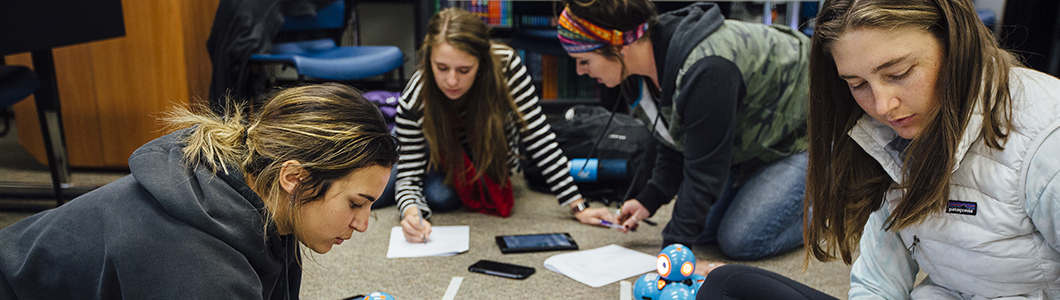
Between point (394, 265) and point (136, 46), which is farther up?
point (136, 46)

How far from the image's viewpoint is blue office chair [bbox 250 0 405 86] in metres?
2.57

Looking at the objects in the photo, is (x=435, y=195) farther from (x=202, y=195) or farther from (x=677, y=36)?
(x=202, y=195)

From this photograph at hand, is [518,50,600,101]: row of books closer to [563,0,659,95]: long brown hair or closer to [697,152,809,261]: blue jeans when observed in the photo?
[697,152,809,261]: blue jeans

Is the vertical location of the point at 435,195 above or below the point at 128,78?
below

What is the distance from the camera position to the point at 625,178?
2.33m

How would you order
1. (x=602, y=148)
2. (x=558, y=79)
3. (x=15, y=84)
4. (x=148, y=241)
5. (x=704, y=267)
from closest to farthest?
1. (x=148, y=241)
2. (x=704, y=267)
3. (x=15, y=84)
4. (x=602, y=148)
5. (x=558, y=79)

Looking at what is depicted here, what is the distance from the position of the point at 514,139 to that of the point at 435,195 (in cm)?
30

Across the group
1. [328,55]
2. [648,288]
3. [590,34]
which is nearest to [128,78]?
[328,55]

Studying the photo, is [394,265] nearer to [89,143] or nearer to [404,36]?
[89,143]

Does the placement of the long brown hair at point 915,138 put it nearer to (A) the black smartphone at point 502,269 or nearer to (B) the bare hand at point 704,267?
(B) the bare hand at point 704,267

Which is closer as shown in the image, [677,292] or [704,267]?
[677,292]

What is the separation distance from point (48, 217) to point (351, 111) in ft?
1.28

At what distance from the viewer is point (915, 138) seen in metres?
0.89

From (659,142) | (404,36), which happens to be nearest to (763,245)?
(659,142)
